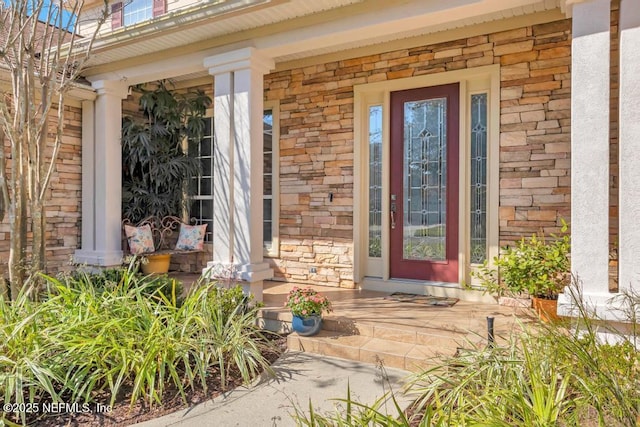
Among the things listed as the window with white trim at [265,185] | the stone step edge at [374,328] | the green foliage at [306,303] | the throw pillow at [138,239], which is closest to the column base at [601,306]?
the stone step edge at [374,328]

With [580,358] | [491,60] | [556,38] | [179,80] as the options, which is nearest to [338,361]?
[580,358]

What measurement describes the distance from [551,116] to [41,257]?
489 centimetres

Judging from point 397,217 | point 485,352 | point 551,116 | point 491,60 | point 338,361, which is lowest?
point 338,361

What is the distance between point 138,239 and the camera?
534 centimetres

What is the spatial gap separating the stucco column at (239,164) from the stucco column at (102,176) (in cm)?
164

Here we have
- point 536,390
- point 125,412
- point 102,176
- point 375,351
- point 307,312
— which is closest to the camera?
point 536,390

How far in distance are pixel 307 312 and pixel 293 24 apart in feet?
8.20

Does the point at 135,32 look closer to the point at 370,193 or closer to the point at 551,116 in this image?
the point at 370,193

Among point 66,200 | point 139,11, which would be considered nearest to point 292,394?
point 66,200

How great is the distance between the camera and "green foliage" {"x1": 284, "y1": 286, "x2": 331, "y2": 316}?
353 centimetres

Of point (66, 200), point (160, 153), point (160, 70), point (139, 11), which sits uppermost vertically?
point (139, 11)

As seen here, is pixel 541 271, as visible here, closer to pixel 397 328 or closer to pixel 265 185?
pixel 397 328

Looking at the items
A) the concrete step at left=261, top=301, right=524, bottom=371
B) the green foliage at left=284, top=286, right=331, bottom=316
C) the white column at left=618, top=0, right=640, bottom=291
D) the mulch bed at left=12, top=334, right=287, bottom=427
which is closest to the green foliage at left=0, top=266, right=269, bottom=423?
the mulch bed at left=12, top=334, right=287, bottom=427

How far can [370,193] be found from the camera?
509 centimetres
